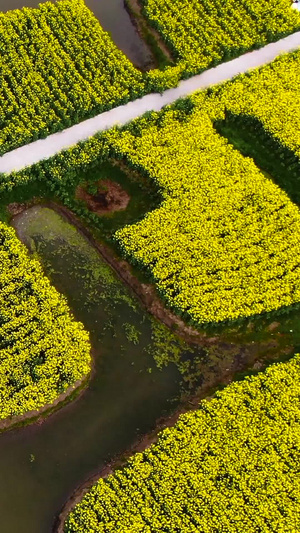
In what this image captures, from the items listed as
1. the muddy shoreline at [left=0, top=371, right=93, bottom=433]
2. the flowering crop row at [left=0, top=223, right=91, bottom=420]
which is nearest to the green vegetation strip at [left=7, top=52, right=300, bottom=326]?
the flowering crop row at [left=0, top=223, right=91, bottom=420]

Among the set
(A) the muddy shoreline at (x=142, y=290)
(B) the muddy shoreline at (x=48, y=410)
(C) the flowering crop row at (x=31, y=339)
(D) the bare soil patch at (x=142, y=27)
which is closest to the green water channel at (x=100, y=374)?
(B) the muddy shoreline at (x=48, y=410)

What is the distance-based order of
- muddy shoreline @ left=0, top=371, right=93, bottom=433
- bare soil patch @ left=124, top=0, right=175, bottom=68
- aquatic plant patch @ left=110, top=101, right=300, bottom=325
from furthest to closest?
bare soil patch @ left=124, top=0, right=175, bottom=68, aquatic plant patch @ left=110, top=101, right=300, bottom=325, muddy shoreline @ left=0, top=371, right=93, bottom=433

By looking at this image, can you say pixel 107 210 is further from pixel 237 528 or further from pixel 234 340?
pixel 237 528

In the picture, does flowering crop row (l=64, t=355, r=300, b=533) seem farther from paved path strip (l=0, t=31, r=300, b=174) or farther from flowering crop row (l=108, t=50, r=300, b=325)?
paved path strip (l=0, t=31, r=300, b=174)

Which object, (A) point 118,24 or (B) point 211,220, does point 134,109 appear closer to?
(A) point 118,24

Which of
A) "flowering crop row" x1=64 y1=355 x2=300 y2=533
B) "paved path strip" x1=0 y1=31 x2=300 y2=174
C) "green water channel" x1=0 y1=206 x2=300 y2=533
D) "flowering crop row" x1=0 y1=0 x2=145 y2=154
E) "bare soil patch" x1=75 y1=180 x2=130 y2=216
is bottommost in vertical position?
"flowering crop row" x1=64 y1=355 x2=300 y2=533

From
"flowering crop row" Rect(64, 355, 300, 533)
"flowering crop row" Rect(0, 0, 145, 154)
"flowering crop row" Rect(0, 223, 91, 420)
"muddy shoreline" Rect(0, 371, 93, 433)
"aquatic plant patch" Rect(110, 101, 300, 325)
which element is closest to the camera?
"flowering crop row" Rect(64, 355, 300, 533)

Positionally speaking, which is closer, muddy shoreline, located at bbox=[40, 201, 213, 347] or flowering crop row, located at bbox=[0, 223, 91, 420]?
flowering crop row, located at bbox=[0, 223, 91, 420]
